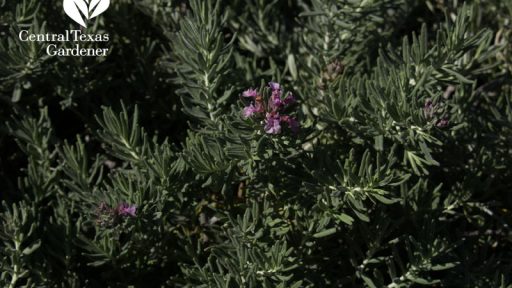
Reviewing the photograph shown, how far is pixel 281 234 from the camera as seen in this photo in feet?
7.88

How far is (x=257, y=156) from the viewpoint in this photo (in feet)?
7.52

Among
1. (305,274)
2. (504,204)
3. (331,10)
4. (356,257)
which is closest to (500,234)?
(504,204)

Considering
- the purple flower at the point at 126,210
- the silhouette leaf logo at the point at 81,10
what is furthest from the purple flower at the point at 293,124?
the silhouette leaf logo at the point at 81,10

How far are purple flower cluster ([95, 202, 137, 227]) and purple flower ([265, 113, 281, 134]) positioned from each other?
576 millimetres

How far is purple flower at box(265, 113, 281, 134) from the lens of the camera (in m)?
2.16

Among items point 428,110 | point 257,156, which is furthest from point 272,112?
point 428,110

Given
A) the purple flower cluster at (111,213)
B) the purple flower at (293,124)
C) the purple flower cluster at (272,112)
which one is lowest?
the purple flower cluster at (111,213)

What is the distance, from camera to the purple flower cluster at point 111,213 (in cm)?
237

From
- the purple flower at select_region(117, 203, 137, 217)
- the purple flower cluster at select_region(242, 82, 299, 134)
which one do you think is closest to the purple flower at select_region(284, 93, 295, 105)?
the purple flower cluster at select_region(242, 82, 299, 134)

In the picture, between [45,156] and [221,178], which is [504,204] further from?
[45,156]

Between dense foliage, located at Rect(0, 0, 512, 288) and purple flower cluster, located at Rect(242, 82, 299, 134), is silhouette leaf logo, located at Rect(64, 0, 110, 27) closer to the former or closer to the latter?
dense foliage, located at Rect(0, 0, 512, 288)

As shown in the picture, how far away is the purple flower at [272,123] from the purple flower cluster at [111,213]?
58 cm

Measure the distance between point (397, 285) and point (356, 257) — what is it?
27 centimetres

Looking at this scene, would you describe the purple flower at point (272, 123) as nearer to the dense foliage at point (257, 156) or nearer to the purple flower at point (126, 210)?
the dense foliage at point (257, 156)
